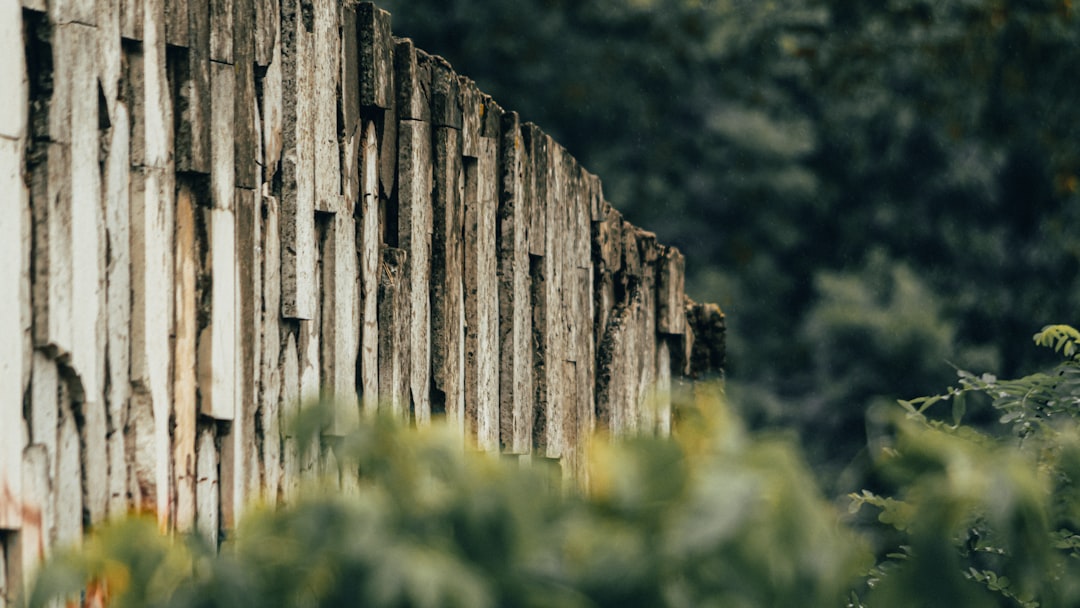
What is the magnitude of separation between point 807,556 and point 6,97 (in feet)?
3.97

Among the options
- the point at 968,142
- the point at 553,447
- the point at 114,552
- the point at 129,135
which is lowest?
the point at 553,447

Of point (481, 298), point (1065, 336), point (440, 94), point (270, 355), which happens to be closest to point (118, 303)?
point (270, 355)

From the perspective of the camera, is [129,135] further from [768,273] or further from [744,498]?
[768,273]

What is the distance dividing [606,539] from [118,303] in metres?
1.14

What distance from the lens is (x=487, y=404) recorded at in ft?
10.2

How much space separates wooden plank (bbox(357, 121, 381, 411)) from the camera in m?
2.52

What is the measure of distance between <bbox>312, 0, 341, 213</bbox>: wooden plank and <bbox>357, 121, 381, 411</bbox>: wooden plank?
4.9 inches

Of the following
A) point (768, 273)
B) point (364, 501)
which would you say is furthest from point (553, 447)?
point (768, 273)

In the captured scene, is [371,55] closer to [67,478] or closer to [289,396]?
[289,396]

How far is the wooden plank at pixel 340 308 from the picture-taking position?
2.39 metres

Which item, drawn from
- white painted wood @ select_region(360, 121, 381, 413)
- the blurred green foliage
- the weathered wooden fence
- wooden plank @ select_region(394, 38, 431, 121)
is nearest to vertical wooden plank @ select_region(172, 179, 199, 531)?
the weathered wooden fence

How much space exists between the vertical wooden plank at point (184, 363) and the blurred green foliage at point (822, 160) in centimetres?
1042

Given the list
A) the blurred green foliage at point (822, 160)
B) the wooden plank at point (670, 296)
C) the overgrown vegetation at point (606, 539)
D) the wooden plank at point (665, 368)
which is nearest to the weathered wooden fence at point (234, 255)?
the overgrown vegetation at point (606, 539)

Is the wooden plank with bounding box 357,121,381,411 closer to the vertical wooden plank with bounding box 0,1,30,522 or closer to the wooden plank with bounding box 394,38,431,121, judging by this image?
the wooden plank with bounding box 394,38,431,121
